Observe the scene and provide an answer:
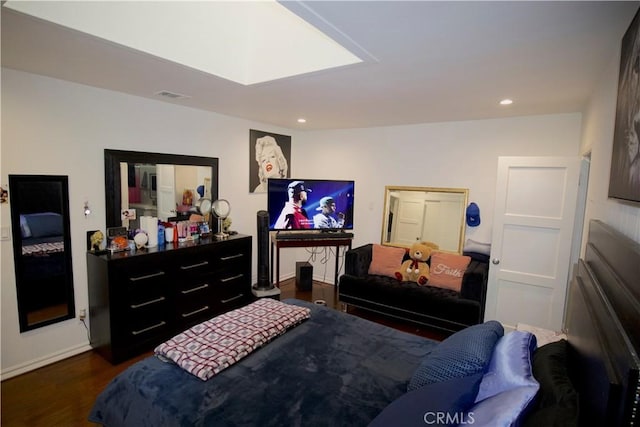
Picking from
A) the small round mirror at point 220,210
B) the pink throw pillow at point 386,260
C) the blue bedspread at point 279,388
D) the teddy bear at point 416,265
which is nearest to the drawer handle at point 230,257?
the small round mirror at point 220,210

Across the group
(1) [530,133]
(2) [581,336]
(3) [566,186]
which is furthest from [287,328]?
(1) [530,133]

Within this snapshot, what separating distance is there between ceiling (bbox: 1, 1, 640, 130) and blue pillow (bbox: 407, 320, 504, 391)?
1.49 m

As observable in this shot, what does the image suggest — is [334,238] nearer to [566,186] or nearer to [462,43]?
[566,186]

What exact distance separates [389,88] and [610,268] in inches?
75.3

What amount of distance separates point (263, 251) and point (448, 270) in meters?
2.17

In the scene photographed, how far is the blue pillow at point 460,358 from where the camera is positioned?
1.41 meters

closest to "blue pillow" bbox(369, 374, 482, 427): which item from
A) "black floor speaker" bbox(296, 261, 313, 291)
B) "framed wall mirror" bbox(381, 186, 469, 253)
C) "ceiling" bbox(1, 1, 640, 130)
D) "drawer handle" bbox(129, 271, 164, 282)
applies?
"ceiling" bbox(1, 1, 640, 130)

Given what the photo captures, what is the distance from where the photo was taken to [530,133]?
350cm

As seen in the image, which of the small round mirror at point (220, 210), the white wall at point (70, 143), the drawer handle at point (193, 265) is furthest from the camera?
the small round mirror at point (220, 210)

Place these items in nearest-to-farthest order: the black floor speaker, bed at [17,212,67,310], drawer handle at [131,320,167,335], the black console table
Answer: bed at [17,212,67,310] < drawer handle at [131,320,167,335] < the black console table < the black floor speaker

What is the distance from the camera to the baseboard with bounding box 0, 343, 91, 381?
2.53 meters

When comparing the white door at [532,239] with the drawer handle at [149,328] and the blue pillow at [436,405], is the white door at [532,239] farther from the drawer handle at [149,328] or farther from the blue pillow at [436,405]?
the drawer handle at [149,328]

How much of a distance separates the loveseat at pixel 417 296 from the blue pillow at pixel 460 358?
1680 mm

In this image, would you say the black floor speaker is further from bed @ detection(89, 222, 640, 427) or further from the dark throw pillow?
the dark throw pillow
